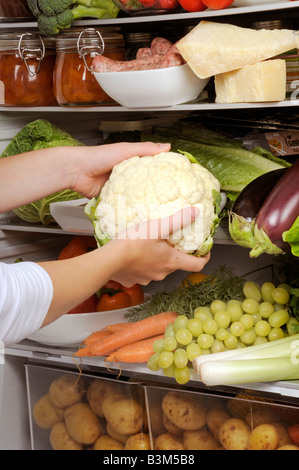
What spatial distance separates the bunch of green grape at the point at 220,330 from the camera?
161 cm

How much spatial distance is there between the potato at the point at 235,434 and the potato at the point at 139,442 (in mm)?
267

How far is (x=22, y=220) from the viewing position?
2186mm

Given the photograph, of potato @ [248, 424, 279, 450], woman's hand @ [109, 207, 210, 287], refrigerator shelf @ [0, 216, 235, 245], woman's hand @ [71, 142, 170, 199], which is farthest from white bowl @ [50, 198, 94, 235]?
potato @ [248, 424, 279, 450]

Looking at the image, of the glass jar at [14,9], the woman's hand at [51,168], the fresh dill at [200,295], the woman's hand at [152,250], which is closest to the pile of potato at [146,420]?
the fresh dill at [200,295]

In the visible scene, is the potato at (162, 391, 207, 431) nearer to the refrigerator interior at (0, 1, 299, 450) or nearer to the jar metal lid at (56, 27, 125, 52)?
the refrigerator interior at (0, 1, 299, 450)

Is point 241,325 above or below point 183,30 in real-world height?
below

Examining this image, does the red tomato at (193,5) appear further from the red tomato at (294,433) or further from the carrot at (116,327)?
the red tomato at (294,433)

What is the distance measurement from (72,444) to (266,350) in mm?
767

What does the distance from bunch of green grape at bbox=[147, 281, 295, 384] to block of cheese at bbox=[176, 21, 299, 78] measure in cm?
59

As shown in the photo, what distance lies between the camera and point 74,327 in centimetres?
192

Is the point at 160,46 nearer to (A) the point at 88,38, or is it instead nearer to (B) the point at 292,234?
(A) the point at 88,38

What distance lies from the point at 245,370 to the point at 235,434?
0.27 m
